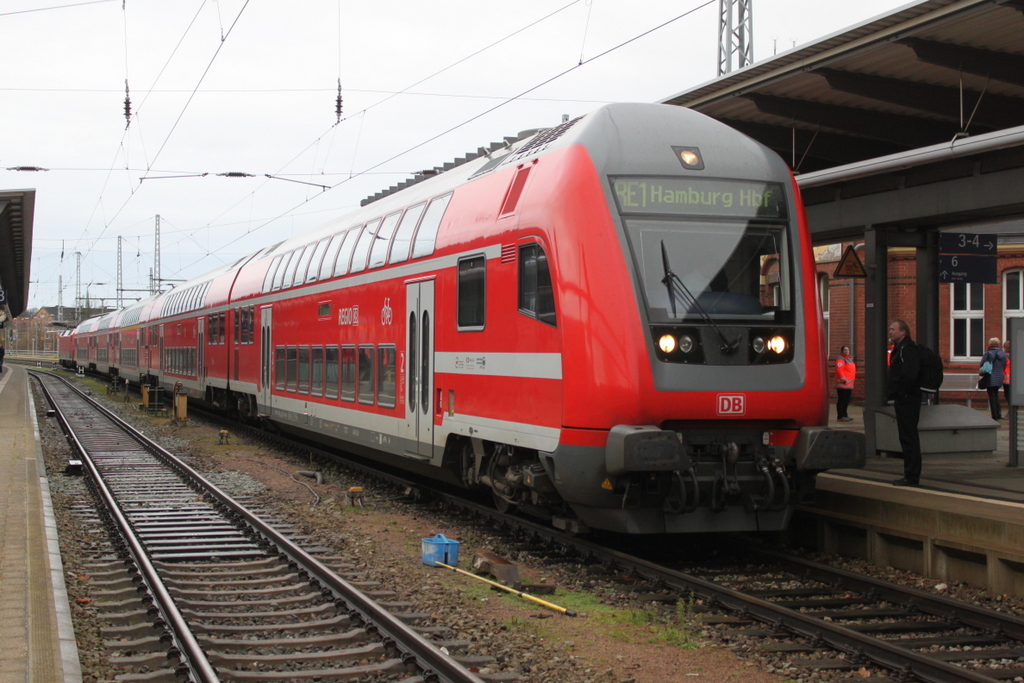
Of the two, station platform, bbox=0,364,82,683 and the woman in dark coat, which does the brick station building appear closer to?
the woman in dark coat

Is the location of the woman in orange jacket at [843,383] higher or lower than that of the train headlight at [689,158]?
lower

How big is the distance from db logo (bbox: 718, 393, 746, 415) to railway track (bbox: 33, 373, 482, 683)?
2.83m

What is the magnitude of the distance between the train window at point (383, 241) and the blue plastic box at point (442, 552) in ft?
15.5

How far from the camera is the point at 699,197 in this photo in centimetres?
838

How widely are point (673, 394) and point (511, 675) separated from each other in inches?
110

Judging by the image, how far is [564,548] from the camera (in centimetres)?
911

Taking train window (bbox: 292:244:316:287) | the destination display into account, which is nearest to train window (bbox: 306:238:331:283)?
train window (bbox: 292:244:316:287)

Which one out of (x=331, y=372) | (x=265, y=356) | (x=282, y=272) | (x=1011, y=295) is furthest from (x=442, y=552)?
(x=1011, y=295)

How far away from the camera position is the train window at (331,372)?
1442cm

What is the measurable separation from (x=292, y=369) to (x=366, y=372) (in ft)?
13.8

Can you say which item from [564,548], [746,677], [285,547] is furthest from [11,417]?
[746,677]

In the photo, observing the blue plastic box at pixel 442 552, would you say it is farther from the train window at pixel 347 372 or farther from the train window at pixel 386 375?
the train window at pixel 347 372

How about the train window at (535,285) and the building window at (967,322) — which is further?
the building window at (967,322)

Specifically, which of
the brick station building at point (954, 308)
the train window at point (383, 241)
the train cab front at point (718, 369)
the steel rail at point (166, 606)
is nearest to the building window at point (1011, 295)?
the brick station building at point (954, 308)
